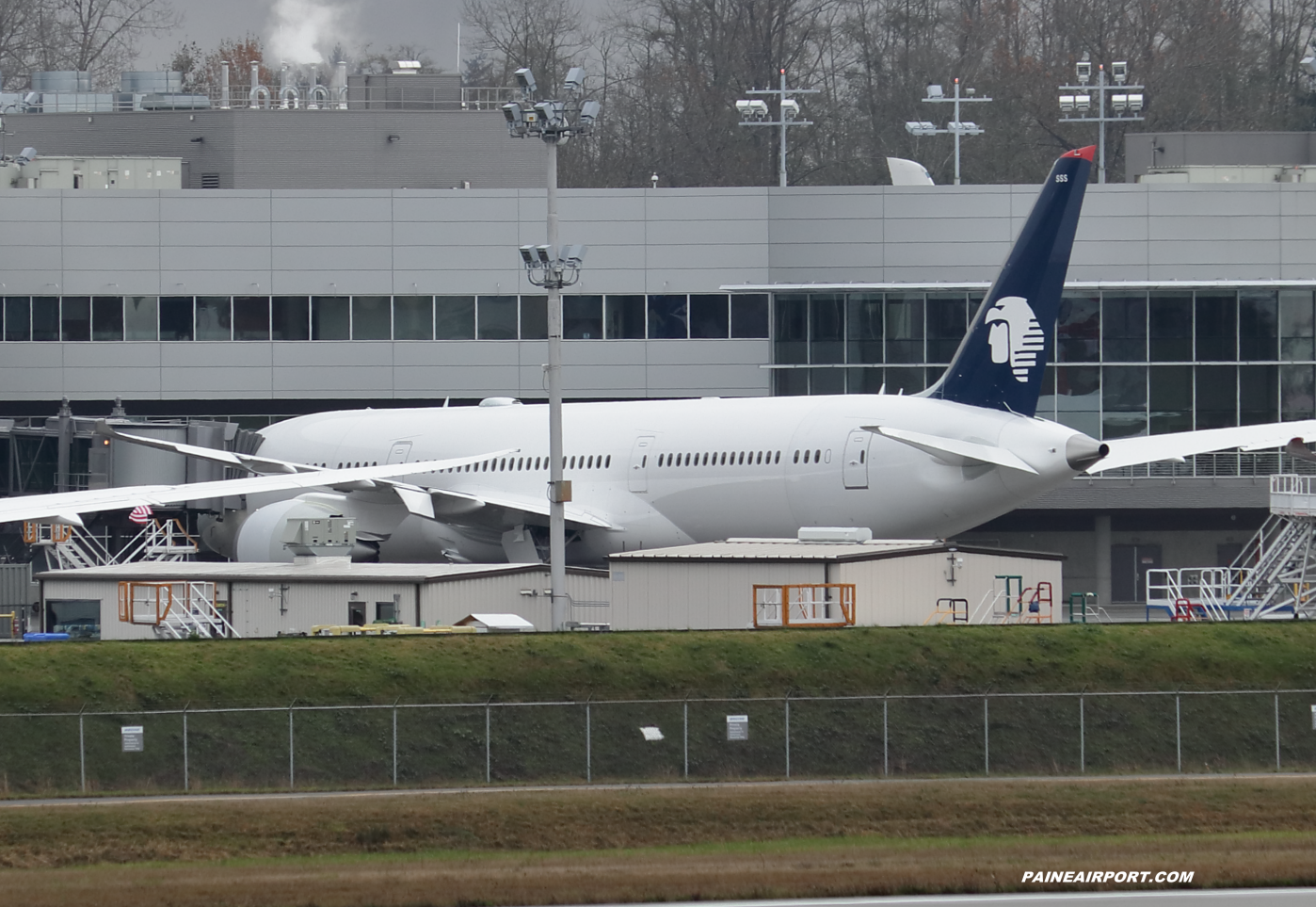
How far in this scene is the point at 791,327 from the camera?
60.6m

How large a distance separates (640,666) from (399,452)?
57.7 ft

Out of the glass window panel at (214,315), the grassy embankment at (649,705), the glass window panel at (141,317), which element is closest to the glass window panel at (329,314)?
the glass window panel at (214,315)

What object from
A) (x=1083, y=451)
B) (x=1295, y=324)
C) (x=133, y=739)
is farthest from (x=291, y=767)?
(x=1295, y=324)

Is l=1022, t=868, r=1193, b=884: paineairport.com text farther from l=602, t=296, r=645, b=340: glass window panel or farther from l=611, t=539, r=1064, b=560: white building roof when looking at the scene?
l=602, t=296, r=645, b=340: glass window panel

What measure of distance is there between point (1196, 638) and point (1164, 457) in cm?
580

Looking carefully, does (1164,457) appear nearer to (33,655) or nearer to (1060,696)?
(1060,696)

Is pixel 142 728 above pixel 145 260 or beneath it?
beneath

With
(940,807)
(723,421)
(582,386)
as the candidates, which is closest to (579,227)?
(582,386)

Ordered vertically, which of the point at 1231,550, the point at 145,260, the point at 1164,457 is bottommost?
the point at 1231,550

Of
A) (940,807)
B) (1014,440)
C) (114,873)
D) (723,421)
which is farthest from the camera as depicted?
(723,421)

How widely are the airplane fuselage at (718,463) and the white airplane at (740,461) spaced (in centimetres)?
4

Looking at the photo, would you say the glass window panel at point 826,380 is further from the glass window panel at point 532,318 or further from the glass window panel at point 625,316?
the glass window panel at point 532,318

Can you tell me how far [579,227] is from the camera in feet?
200

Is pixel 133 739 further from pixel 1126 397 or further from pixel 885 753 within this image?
pixel 1126 397
